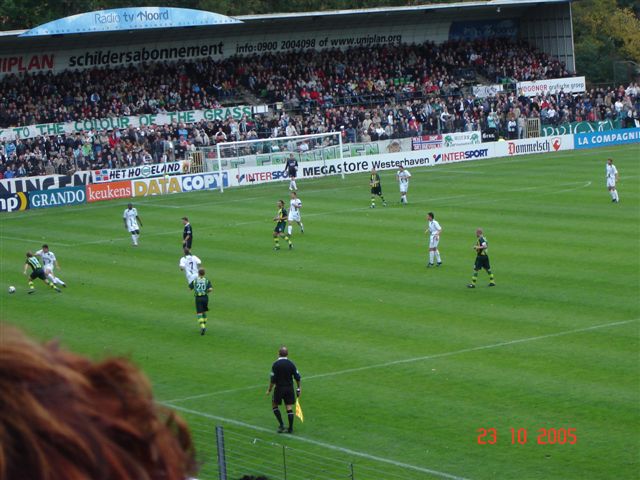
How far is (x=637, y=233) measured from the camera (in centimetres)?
3788

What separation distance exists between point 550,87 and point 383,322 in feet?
177

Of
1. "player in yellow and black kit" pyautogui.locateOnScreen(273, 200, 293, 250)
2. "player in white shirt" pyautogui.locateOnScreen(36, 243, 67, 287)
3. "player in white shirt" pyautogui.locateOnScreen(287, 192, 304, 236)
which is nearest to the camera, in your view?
"player in white shirt" pyautogui.locateOnScreen(36, 243, 67, 287)

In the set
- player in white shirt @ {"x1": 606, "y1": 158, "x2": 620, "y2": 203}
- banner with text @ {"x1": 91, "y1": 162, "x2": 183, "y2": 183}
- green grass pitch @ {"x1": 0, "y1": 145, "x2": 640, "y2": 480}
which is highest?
banner with text @ {"x1": 91, "y1": 162, "x2": 183, "y2": 183}

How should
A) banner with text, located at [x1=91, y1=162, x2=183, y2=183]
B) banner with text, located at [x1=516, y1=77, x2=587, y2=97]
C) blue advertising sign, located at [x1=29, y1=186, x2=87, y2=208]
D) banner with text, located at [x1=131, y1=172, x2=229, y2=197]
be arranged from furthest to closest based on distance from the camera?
banner with text, located at [x1=516, y1=77, x2=587, y2=97] → banner with text, located at [x1=91, y1=162, x2=183, y2=183] → banner with text, located at [x1=131, y1=172, x2=229, y2=197] → blue advertising sign, located at [x1=29, y1=186, x2=87, y2=208]

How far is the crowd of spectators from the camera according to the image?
6066cm

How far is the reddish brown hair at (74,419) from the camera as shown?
1.45 metres

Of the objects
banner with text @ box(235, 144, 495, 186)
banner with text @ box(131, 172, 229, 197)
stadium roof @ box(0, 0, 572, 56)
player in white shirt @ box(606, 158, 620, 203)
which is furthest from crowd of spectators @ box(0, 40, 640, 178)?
player in white shirt @ box(606, 158, 620, 203)

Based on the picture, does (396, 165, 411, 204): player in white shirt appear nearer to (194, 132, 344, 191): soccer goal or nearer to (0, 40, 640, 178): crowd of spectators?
(194, 132, 344, 191): soccer goal

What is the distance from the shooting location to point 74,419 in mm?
1473

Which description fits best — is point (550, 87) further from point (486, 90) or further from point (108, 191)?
point (108, 191)

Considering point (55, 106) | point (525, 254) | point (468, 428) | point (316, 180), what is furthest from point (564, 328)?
point (55, 106)

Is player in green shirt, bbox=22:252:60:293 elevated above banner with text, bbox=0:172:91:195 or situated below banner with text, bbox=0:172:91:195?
below
